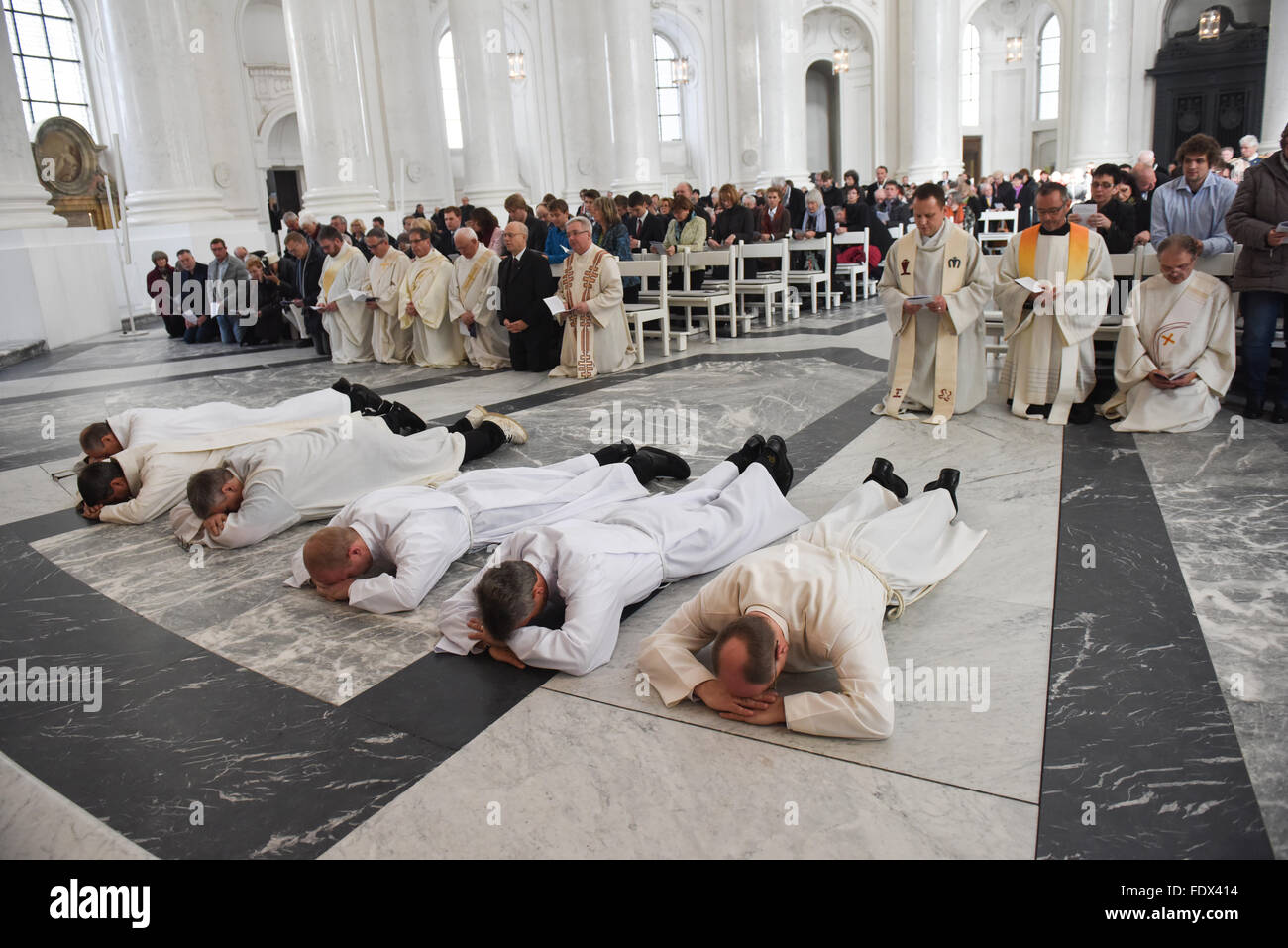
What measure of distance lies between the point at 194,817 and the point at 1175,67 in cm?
2413

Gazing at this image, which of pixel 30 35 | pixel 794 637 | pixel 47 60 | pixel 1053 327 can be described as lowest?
pixel 794 637

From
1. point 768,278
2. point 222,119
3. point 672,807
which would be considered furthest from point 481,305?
point 222,119

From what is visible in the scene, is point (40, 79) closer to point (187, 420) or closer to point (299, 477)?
point (187, 420)

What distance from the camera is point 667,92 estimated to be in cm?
2502

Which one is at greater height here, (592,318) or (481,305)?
(481,305)

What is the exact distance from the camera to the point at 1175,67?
795 inches

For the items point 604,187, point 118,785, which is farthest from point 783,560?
point 604,187

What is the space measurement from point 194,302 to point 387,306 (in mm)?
4292

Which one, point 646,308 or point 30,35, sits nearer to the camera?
point 646,308

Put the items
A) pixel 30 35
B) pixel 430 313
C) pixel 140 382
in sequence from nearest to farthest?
pixel 140 382
pixel 430 313
pixel 30 35

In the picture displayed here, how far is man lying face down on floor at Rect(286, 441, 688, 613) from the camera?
11.2 feet

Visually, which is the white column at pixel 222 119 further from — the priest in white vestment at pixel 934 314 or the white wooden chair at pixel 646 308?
the priest in white vestment at pixel 934 314

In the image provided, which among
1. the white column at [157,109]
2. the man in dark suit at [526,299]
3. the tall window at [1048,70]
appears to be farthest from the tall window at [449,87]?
the tall window at [1048,70]

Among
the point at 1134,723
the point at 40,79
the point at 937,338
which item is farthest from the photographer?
the point at 40,79
